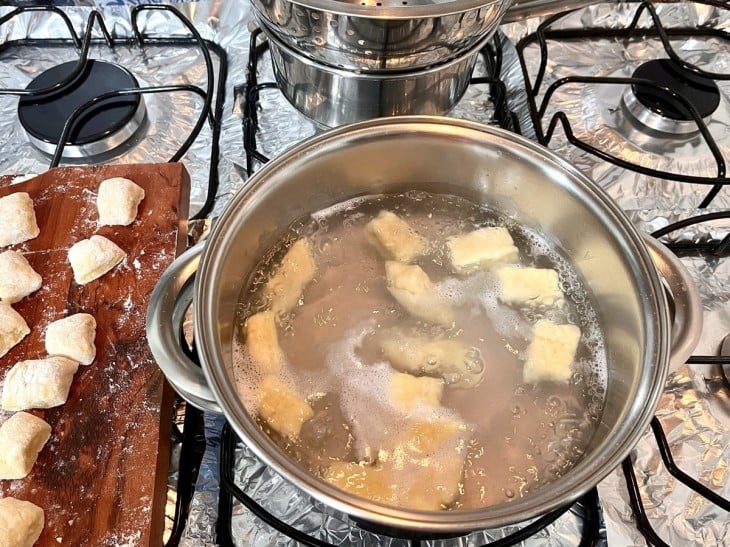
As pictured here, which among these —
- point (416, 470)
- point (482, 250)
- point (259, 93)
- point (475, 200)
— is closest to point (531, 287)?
point (482, 250)

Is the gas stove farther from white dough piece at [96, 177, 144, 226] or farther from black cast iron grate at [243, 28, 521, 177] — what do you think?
white dough piece at [96, 177, 144, 226]

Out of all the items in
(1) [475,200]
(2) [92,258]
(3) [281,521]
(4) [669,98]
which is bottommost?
(3) [281,521]

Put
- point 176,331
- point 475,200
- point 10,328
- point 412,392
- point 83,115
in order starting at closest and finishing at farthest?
point 176,331 → point 412,392 → point 10,328 → point 475,200 → point 83,115

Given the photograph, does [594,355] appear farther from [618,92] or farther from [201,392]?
[618,92]

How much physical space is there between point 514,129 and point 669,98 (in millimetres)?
387

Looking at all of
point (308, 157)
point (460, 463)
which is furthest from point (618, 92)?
point (460, 463)

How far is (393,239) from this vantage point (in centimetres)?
107

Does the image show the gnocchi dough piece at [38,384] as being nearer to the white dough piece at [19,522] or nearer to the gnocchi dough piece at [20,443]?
the gnocchi dough piece at [20,443]

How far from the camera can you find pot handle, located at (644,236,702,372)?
792 mm

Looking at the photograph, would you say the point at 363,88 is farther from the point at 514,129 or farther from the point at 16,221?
the point at 16,221

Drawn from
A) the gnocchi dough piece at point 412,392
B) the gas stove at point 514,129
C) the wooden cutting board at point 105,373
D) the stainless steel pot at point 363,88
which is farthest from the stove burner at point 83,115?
the gnocchi dough piece at point 412,392

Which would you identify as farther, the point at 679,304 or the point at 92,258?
the point at 92,258

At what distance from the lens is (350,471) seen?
33.4 inches

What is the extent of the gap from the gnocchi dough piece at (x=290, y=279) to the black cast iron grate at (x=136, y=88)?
0.29 metres
